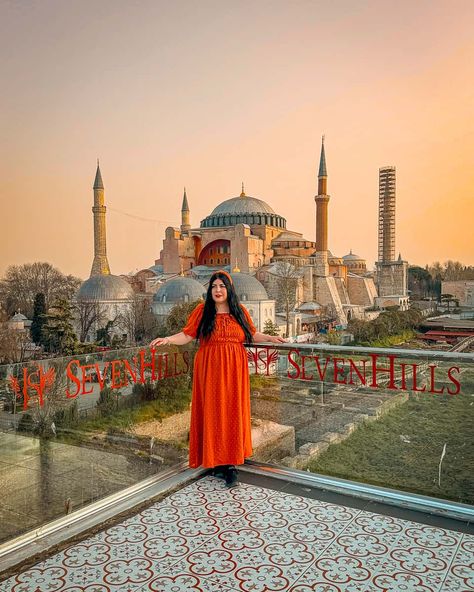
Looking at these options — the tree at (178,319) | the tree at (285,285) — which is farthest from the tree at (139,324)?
the tree at (285,285)

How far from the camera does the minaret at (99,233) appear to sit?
30.3 m

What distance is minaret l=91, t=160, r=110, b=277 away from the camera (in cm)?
3034

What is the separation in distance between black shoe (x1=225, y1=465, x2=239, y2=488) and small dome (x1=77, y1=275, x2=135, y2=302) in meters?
22.1

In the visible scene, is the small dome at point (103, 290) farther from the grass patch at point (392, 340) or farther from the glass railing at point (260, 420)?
the glass railing at point (260, 420)

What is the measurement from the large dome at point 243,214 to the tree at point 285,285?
752 cm

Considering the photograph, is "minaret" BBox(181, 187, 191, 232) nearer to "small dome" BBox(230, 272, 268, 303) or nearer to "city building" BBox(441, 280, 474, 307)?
"small dome" BBox(230, 272, 268, 303)

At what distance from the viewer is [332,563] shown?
6.51ft

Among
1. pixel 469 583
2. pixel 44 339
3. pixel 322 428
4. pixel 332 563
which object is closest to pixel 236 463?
pixel 322 428

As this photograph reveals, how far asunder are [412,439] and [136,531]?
4.91ft

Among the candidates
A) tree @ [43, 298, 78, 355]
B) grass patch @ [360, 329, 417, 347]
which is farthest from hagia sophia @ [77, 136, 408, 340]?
tree @ [43, 298, 78, 355]

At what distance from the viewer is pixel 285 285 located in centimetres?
2906

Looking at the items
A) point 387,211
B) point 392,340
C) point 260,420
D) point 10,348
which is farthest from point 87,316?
point 387,211

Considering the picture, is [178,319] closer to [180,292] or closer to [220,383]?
[180,292]

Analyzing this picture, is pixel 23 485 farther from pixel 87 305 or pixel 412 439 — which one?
pixel 87 305
